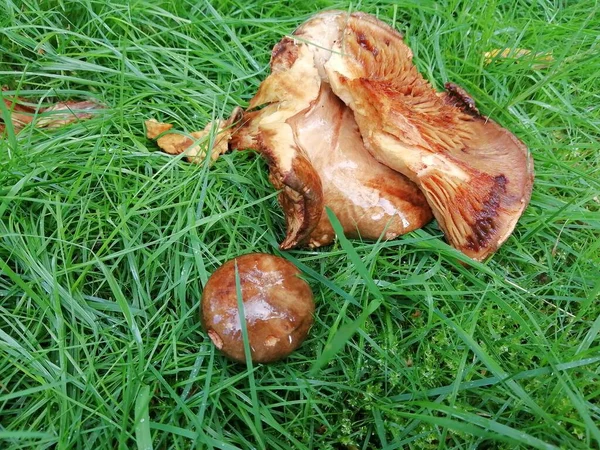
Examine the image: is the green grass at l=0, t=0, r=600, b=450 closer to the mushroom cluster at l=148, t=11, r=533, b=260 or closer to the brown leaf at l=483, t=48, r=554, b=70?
the brown leaf at l=483, t=48, r=554, b=70

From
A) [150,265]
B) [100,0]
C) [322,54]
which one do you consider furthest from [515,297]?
[100,0]

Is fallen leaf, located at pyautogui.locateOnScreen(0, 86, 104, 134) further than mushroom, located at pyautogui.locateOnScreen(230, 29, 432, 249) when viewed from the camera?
Yes

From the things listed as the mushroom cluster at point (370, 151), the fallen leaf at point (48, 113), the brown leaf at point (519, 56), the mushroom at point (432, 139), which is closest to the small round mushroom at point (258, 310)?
the mushroom cluster at point (370, 151)

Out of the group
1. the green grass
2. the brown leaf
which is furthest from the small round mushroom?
the brown leaf

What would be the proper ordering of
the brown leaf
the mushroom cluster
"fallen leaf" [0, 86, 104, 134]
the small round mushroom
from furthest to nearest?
the brown leaf, "fallen leaf" [0, 86, 104, 134], the mushroom cluster, the small round mushroom

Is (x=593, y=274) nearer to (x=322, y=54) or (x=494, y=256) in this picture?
(x=494, y=256)

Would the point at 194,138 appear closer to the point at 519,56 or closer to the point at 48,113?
the point at 48,113

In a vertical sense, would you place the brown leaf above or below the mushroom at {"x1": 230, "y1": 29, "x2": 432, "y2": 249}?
above

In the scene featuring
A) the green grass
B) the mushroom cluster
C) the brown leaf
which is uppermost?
the brown leaf
